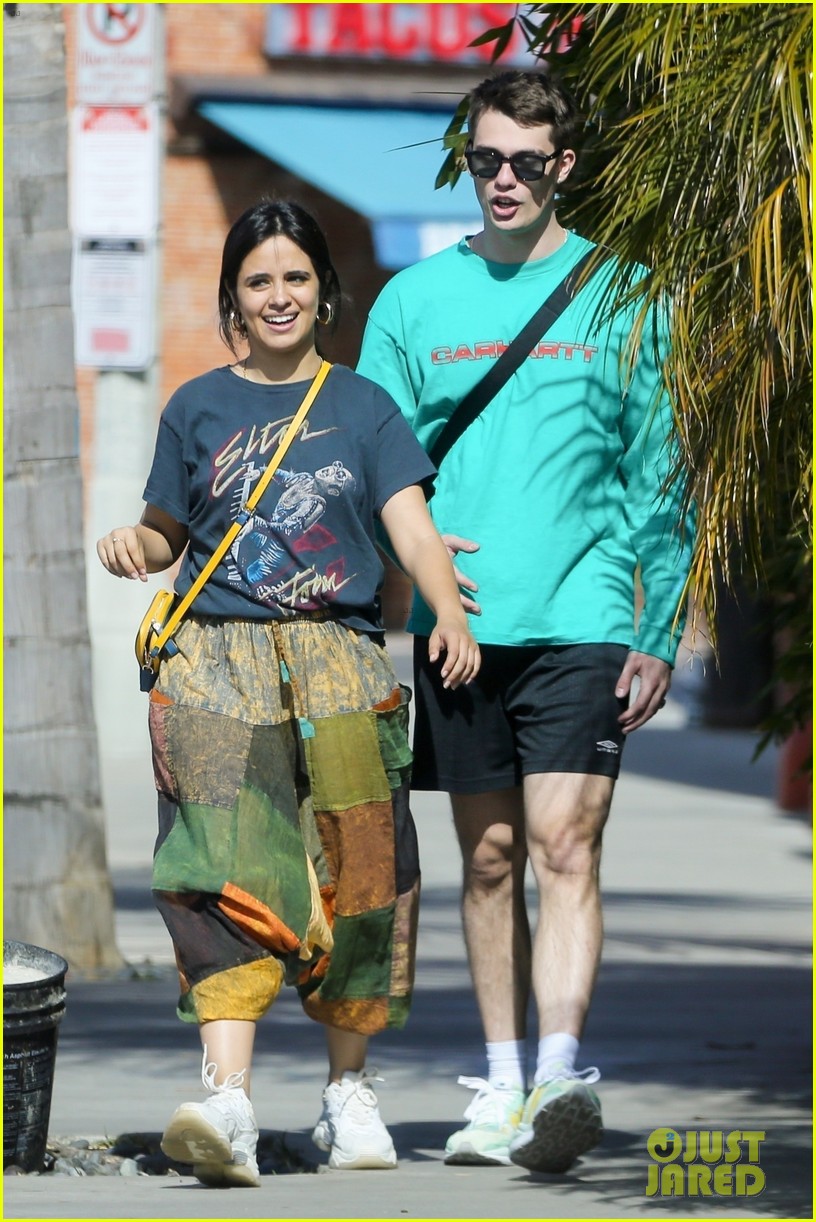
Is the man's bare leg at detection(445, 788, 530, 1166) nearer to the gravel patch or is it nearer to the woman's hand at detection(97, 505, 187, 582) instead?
the gravel patch

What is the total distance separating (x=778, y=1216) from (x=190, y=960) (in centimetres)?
122

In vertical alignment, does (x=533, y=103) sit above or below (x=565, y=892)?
above

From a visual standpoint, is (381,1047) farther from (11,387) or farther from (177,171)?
(177,171)

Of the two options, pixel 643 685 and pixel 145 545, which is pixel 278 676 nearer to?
pixel 145 545

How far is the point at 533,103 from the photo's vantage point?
14.9 feet

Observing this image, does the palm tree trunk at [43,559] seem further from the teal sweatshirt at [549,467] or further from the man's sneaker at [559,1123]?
the man's sneaker at [559,1123]

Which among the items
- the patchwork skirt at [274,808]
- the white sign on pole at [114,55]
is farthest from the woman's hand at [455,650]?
the white sign on pole at [114,55]

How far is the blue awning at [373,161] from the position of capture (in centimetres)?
1750

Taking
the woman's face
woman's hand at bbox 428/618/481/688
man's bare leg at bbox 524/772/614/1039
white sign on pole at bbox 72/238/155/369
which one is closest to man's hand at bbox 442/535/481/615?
woman's hand at bbox 428/618/481/688

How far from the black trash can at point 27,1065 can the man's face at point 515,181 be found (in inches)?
77.6

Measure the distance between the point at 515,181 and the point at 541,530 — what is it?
0.73 m

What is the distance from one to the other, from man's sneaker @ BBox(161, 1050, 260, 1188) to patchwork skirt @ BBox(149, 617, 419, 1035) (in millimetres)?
155

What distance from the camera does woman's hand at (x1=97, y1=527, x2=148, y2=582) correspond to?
4297 millimetres

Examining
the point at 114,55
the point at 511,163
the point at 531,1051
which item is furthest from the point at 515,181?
the point at 114,55
